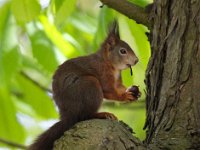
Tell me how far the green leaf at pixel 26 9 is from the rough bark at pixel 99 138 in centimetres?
66

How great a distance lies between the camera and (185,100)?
7.07 ft

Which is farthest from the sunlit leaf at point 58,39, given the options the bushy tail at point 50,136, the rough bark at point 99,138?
the rough bark at point 99,138

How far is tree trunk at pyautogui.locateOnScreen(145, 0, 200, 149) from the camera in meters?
2.11

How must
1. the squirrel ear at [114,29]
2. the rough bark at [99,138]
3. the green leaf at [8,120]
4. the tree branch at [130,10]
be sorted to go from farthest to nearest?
the green leaf at [8,120], the squirrel ear at [114,29], the tree branch at [130,10], the rough bark at [99,138]

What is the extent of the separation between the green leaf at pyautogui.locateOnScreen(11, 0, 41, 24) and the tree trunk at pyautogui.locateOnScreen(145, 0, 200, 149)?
49cm

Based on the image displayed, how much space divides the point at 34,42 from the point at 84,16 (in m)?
0.52

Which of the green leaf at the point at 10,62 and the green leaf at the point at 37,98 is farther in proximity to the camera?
the green leaf at the point at 37,98

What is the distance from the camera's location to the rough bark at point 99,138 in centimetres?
197

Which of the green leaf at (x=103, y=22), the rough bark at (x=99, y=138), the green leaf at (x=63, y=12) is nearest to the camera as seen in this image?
the rough bark at (x=99, y=138)

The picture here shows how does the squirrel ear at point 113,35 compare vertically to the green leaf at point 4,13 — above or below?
below

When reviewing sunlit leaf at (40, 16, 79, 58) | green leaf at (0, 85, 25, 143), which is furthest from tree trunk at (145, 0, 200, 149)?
green leaf at (0, 85, 25, 143)

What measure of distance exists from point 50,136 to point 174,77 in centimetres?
45

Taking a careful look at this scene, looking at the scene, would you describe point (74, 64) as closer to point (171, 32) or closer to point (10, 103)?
point (171, 32)

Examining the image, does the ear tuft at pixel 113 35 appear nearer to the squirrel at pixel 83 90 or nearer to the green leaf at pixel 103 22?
the squirrel at pixel 83 90
